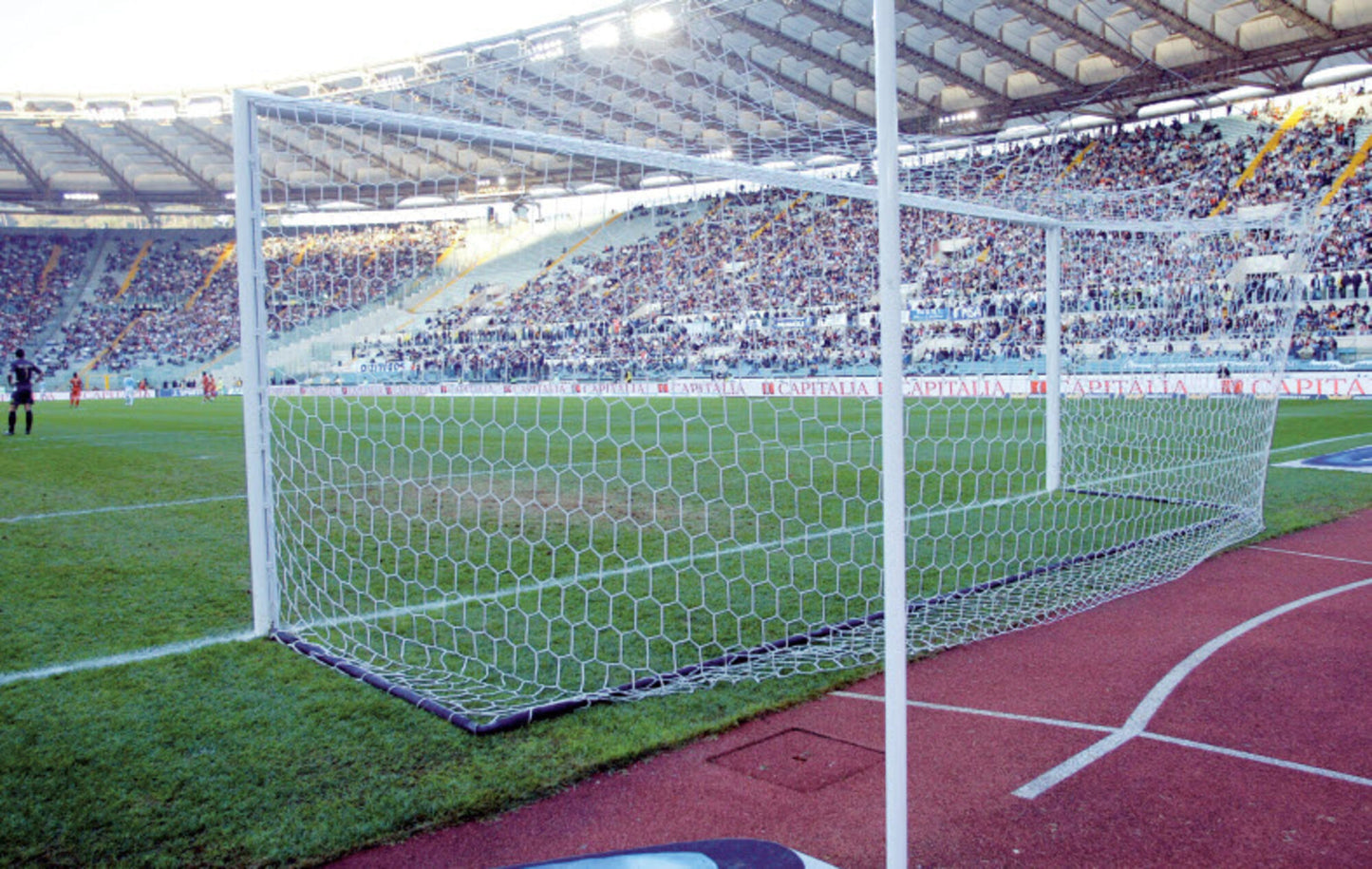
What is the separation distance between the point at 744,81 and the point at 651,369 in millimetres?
2215

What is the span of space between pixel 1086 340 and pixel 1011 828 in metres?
10.6

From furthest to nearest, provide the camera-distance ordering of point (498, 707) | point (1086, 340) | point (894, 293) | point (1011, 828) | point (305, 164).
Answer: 1. point (1086, 340)
2. point (305, 164)
3. point (498, 707)
4. point (1011, 828)
5. point (894, 293)

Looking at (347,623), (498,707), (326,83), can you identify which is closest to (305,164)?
(347,623)

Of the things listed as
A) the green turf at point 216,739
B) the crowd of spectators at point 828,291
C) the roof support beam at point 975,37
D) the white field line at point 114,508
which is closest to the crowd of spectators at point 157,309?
the roof support beam at point 975,37

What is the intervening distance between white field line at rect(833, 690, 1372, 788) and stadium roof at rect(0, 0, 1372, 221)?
301 centimetres

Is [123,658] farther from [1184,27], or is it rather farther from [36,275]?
[36,275]

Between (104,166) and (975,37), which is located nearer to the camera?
(975,37)

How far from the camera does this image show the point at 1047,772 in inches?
115

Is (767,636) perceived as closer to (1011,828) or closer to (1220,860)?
(1011,828)

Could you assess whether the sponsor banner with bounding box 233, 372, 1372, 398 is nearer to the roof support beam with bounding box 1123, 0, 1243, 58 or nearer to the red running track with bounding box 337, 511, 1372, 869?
the red running track with bounding box 337, 511, 1372, 869

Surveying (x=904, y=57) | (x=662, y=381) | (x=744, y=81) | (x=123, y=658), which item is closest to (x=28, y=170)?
(x=904, y=57)

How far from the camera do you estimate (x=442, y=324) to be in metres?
6.29

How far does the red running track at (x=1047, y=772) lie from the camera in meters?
2.48

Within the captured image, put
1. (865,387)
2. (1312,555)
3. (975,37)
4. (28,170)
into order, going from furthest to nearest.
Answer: (28,170), (975,37), (865,387), (1312,555)
